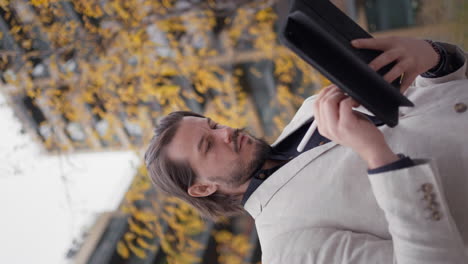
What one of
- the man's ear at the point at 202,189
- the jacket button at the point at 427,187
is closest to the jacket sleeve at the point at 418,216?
the jacket button at the point at 427,187

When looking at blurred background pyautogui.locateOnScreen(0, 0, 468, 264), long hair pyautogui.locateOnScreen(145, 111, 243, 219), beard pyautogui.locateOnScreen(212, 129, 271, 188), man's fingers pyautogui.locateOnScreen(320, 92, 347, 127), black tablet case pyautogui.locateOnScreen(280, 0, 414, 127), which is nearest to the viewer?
black tablet case pyautogui.locateOnScreen(280, 0, 414, 127)

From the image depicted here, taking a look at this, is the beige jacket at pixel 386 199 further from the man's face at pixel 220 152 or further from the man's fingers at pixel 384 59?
the man's fingers at pixel 384 59

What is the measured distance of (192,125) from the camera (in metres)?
1.76

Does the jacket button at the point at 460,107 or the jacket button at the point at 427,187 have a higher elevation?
the jacket button at the point at 460,107

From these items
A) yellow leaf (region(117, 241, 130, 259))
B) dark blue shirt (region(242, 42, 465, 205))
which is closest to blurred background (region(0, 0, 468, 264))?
yellow leaf (region(117, 241, 130, 259))

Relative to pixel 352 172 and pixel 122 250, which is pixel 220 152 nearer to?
pixel 352 172

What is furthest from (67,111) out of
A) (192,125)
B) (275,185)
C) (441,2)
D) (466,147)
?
(466,147)

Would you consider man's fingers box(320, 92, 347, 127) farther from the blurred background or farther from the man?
the blurred background

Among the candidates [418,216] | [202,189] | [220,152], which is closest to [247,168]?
[220,152]

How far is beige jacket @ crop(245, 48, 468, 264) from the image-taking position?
1025mm

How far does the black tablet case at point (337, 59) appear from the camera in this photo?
94 centimetres

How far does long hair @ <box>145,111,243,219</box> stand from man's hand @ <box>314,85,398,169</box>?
0.83m

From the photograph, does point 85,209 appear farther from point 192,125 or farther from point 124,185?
point 192,125

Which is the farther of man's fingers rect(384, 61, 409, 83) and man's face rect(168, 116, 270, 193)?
man's face rect(168, 116, 270, 193)
